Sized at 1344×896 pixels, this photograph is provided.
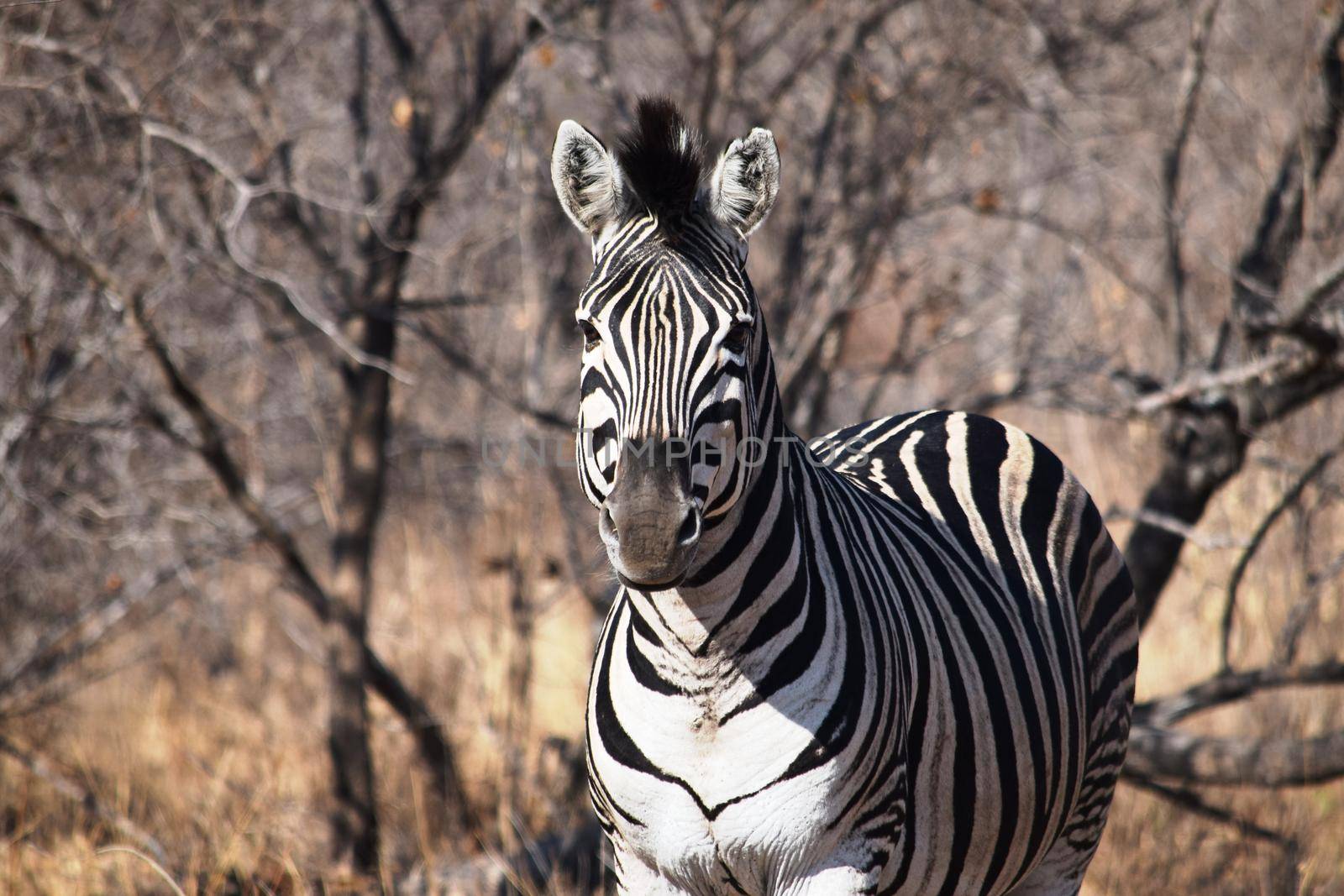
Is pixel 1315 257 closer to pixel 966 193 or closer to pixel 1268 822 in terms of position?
pixel 966 193

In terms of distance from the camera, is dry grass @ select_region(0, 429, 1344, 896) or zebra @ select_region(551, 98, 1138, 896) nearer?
zebra @ select_region(551, 98, 1138, 896)

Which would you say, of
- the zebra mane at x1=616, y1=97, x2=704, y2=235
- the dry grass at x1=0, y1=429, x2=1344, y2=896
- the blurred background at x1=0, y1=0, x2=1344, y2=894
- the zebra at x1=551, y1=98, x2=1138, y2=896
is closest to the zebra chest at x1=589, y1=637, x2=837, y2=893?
the zebra at x1=551, y1=98, x2=1138, y2=896

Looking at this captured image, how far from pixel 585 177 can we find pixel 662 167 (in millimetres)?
245

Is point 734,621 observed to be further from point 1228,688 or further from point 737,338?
point 1228,688

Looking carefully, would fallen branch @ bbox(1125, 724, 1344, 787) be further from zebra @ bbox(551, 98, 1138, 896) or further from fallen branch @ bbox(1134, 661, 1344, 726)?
zebra @ bbox(551, 98, 1138, 896)

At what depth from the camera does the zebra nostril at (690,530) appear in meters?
2.04

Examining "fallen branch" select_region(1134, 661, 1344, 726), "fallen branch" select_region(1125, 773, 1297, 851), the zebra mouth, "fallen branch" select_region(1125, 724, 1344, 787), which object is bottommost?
"fallen branch" select_region(1125, 773, 1297, 851)

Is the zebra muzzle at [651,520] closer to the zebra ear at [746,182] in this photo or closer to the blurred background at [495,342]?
the zebra ear at [746,182]

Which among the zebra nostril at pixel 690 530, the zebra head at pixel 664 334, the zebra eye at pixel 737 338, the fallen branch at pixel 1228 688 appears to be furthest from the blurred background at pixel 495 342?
the zebra nostril at pixel 690 530

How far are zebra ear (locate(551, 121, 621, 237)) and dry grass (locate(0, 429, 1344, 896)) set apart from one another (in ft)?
7.77

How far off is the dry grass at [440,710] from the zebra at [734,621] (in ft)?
6.66

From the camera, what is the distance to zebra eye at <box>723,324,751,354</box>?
226 centimetres

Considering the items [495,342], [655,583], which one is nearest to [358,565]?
[495,342]

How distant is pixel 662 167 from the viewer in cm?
242
